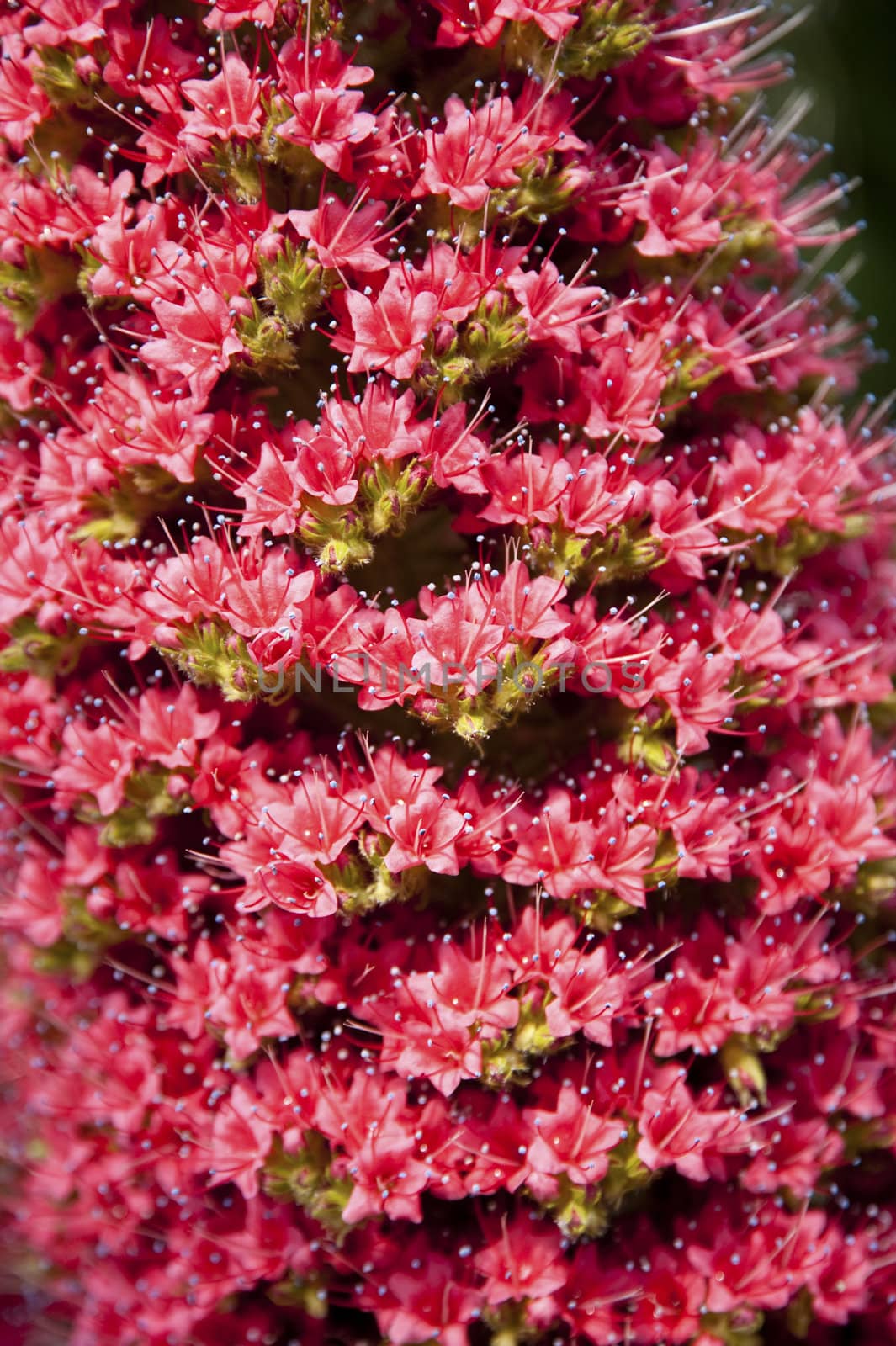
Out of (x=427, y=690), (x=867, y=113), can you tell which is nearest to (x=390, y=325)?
(x=427, y=690)

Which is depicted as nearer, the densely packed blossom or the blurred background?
the densely packed blossom

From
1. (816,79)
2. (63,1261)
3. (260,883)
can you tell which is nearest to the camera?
(260,883)

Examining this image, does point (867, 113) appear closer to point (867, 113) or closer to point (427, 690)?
point (867, 113)

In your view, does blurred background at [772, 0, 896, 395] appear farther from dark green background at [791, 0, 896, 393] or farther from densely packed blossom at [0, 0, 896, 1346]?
densely packed blossom at [0, 0, 896, 1346]

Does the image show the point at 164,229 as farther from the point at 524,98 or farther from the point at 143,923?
the point at 143,923

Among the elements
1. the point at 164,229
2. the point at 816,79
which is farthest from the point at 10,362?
the point at 816,79

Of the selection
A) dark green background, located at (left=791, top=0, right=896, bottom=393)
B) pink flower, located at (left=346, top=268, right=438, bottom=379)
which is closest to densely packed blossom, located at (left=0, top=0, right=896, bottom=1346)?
pink flower, located at (left=346, top=268, right=438, bottom=379)
